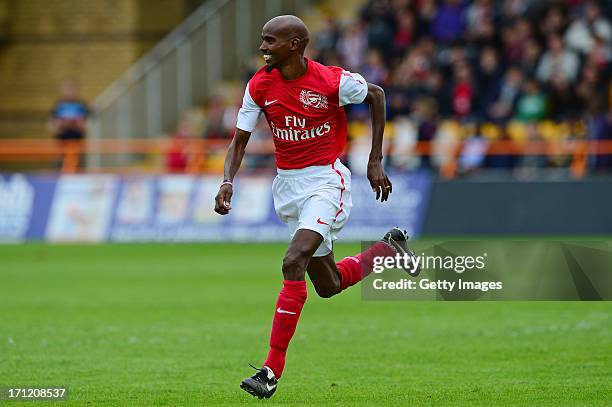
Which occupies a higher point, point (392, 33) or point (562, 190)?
point (392, 33)

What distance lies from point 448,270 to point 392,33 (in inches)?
715

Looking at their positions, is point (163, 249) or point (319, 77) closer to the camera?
point (319, 77)

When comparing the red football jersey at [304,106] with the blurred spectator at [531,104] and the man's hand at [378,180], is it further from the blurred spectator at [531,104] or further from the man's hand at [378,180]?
the blurred spectator at [531,104]

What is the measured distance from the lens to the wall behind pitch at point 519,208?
74.9ft

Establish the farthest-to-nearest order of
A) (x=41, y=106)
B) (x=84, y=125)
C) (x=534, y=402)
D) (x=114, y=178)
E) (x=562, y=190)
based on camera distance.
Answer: (x=41, y=106) → (x=84, y=125) → (x=114, y=178) → (x=562, y=190) → (x=534, y=402)

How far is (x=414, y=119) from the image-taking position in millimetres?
24469

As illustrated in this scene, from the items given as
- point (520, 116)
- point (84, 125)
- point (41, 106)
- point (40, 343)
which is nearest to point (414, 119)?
point (520, 116)

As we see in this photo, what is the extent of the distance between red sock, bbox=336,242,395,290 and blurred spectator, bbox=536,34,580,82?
1431 cm

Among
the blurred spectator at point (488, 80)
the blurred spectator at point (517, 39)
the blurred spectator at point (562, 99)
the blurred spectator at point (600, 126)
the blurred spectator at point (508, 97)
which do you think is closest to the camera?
the blurred spectator at point (600, 126)

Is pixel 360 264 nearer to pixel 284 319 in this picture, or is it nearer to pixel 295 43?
pixel 284 319

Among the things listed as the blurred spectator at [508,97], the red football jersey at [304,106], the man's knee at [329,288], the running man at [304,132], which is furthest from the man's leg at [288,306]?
the blurred spectator at [508,97]

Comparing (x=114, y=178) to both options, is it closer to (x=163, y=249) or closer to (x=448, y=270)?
(x=163, y=249)

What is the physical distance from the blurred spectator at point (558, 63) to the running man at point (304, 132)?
15089mm
